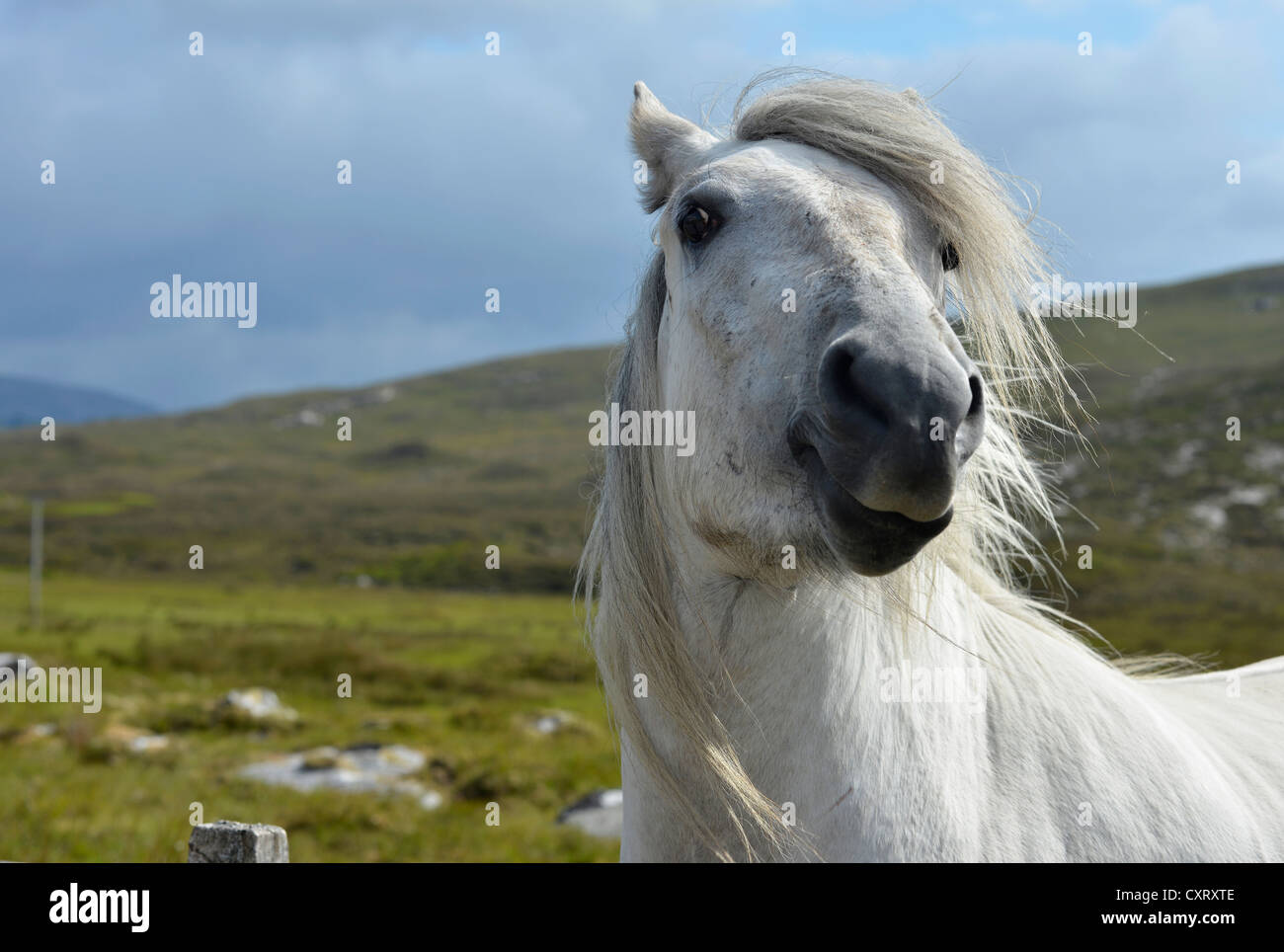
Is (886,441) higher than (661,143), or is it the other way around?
(661,143)

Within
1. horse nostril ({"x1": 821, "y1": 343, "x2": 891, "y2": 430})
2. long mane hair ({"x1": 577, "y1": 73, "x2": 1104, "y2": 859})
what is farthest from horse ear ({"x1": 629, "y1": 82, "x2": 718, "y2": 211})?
horse nostril ({"x1": 821, "y1": 343, "x2": 891, "y2": 430})

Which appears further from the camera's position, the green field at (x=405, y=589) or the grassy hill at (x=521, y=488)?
the grassy hill at (x=521, y=488)

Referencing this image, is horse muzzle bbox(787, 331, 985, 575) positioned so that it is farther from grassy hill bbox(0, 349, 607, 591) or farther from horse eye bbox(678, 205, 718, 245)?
grassy hill bbox(0, 349, 607, 591)

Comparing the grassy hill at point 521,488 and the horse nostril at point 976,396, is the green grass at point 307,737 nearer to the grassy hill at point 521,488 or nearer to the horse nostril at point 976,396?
Answer: the horse nostril at point 976,396

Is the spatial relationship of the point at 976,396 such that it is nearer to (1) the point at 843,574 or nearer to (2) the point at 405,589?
(1) the point at 843,574

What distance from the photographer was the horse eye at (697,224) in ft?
9.09

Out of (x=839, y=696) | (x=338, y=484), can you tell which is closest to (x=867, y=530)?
(x=839, y=696)

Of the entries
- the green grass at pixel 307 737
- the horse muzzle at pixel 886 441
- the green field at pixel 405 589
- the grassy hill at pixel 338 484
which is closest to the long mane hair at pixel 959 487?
the green field at pixel 405 589

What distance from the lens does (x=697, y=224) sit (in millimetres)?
2791

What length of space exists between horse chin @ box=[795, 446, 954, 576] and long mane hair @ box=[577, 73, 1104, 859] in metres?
0.35

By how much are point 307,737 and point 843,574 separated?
47.7 feet

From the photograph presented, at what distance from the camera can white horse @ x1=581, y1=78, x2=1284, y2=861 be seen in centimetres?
234
